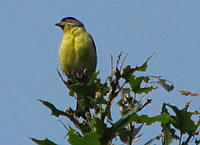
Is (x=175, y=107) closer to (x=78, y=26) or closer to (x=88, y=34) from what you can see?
(x=88, y=34)

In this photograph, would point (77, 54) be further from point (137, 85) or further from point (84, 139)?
point (84, 139)

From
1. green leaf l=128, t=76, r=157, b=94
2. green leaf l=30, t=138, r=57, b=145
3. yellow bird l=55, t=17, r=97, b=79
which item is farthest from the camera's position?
yellow bird l=55, t=17, r=97, b=79

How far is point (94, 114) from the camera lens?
99.8 inches

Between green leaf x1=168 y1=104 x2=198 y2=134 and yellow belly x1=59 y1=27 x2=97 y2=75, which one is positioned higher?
yellow belly x1=59 y1=27 x2=97 y2=75

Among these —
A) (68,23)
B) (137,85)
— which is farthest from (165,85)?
(68,23)

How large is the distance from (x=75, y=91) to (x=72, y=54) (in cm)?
367

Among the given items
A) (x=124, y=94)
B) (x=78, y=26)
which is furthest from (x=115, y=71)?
(x=78, y=26)

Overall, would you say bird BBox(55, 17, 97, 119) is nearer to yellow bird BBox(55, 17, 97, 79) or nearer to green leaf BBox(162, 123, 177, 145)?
yellow bird BBox(55, 17, 97, 79)

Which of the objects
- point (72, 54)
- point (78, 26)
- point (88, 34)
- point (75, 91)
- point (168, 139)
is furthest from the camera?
point (78, 26)

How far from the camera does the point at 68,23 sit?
7.43 meters

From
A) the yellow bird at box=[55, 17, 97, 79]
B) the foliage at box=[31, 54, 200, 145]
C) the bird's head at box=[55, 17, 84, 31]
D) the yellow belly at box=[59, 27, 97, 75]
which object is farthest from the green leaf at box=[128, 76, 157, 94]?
the bird's head at box=[55, 17, 84, 31]

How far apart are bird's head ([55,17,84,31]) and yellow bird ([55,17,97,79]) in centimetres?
44

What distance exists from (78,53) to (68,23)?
1.22 meters

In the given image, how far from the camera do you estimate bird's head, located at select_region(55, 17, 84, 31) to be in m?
7.32
